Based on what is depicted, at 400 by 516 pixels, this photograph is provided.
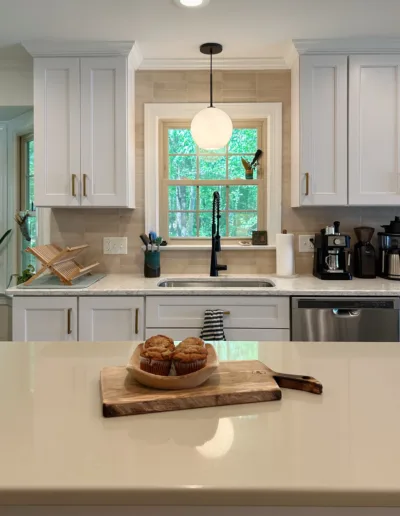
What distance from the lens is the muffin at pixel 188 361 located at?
99 centimetres

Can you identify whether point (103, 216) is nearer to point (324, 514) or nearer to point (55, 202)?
point (55, 202)

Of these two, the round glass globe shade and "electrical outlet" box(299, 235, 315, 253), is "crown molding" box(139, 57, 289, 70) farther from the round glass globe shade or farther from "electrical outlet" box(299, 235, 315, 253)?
"electrical outlet" box(299, 235, 315, 253)

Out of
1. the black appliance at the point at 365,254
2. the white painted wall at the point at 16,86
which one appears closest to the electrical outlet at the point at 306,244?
the black appliance at the point at 365,254

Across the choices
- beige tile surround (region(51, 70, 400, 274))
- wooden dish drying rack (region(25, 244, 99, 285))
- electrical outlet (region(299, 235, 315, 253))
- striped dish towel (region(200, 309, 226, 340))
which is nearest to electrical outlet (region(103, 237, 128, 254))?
beige tile surround (region(51, 70, 400, 274))

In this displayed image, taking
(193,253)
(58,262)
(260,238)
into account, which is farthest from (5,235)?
(260,238)

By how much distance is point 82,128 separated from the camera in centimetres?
304

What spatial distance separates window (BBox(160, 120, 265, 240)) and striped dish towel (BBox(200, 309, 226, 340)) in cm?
99

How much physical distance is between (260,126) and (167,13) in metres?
1.13

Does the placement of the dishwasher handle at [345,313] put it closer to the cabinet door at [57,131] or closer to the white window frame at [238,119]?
the white window frame at [238,119]

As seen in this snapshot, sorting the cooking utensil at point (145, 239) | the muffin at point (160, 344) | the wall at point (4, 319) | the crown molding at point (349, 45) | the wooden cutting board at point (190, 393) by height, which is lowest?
the wall at point (4, 319)

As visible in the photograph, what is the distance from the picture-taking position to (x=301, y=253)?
134 inches

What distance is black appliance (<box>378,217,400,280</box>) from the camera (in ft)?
10.0

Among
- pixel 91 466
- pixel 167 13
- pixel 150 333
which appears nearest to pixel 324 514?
pixel 91 466

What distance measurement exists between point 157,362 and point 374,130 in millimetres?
2572
